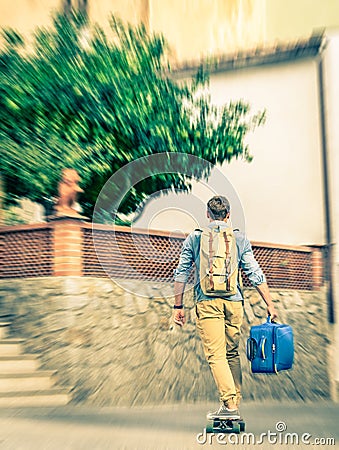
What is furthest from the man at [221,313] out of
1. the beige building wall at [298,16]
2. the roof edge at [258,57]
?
the beige building wall at [298,16]

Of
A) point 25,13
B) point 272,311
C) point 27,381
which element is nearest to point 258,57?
Answer: point 25,13

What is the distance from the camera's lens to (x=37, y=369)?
8.05 m

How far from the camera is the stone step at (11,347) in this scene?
832 cm

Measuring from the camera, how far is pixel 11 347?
8.38m

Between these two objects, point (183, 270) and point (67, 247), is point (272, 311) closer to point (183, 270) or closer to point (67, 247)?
point (183, 270)

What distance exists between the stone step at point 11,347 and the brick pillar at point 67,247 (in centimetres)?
86

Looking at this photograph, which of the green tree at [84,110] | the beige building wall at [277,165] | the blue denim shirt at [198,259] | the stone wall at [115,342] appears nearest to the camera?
the blue denim shirt at [198,259]

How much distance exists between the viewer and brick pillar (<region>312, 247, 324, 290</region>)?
1143 cm

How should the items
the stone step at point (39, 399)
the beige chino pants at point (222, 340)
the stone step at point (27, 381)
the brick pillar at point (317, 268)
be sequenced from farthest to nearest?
the brick pillar at point (317, 268) → the stone step at point (27, 381) → the stone step at point (39, 399) → the beige chino pants at point (222, 340)

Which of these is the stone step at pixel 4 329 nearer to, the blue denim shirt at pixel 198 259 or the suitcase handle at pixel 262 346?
the blue denim shirt at pixel 198 259

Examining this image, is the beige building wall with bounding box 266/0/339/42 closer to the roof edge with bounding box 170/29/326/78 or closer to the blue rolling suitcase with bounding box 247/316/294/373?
the roof edge with bounding box 170/29/326/78

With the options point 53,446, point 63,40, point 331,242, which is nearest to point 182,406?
point 53,446

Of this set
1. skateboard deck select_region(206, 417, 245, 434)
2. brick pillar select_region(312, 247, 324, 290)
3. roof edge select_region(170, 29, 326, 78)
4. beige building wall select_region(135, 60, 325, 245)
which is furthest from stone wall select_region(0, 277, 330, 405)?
roof edge select_region(170, 29, 326, 78)

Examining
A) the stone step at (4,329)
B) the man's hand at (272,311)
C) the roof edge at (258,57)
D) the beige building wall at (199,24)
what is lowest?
the stone step at (4,329)
